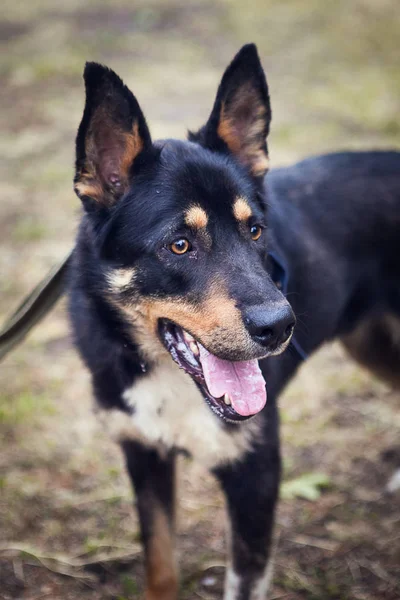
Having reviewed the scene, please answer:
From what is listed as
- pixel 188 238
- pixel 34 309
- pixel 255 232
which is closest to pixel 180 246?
pixel 188 238

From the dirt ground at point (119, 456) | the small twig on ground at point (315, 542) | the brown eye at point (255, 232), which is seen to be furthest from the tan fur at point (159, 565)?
the brown eye at point (255, 232)

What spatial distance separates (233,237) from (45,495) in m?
2.45

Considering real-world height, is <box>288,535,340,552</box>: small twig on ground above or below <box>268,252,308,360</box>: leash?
below

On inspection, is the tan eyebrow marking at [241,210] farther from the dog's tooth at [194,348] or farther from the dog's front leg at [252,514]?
the dog's front leg at [252,514]

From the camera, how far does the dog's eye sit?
306cm

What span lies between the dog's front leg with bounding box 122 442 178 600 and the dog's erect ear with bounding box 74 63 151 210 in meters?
1.40

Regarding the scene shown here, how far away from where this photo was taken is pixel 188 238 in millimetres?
3068

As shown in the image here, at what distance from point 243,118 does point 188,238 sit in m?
0.79

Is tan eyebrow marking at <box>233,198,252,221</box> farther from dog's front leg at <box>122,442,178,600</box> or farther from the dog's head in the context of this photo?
dog's front leg at <box>122,442,178,600</box>

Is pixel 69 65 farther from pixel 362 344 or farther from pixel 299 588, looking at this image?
pixel 299 588

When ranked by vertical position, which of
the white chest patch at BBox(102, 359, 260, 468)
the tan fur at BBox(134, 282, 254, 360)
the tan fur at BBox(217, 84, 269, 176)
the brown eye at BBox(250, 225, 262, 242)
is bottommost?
the white chest patch at BBox(102, 359, 260, 468)

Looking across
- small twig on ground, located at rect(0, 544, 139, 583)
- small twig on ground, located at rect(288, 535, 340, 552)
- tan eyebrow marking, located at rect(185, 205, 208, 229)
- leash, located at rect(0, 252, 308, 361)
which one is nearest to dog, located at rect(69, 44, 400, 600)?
tan eyebrow marking, located at rect(185, 205, 208, 229)

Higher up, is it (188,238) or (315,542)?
(188,238)

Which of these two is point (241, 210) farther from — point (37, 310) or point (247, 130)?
point (37, 310)
